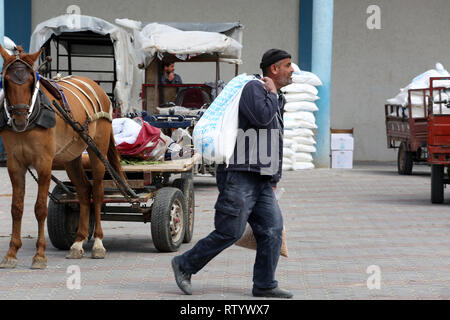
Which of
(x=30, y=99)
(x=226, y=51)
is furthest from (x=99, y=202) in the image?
(x=226, y=51)

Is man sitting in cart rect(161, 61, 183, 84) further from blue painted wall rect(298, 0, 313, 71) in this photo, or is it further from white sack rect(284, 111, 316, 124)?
blue painted wall rect(298, 0, 313, 71)

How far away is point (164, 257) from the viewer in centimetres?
886

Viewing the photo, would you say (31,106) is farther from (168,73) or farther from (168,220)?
(168,73)

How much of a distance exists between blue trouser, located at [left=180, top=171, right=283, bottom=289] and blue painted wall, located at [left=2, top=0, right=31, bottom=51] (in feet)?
60.6

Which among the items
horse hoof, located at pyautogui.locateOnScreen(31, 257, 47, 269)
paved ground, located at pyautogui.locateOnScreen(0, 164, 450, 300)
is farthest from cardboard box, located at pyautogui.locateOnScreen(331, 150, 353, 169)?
horse hoof, located at pyautogui.locateOnScreen(31, 257, 47, 269)

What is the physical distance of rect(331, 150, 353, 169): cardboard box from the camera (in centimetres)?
2283

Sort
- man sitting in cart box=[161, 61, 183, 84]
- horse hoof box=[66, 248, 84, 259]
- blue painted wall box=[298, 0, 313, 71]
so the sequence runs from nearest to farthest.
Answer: horse hoof box=[66, 248, 84, 259] < man sitting in cart box=[161, 61, 183, 84] < blue painted wall box=[298, 0, 313, 71]

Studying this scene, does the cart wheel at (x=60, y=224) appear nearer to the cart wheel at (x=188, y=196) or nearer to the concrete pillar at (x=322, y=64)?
the cart wheel at (x=188, y=196)

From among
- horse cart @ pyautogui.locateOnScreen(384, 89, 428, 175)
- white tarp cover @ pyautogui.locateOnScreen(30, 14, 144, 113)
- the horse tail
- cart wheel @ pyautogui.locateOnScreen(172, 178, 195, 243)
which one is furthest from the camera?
horse cart @ pyautogui.locateOnScreen(384, 89, 428, 175)

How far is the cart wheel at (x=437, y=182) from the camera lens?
14.4 meters

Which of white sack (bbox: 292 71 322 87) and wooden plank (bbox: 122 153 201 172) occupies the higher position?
white sack (bbox: 292 71 322 87)

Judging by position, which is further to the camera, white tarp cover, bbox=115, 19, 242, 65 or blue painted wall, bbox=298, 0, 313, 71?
blue painted wall, bbox=298, 0, 313, 71

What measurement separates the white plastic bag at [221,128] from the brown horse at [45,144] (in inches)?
77.1
